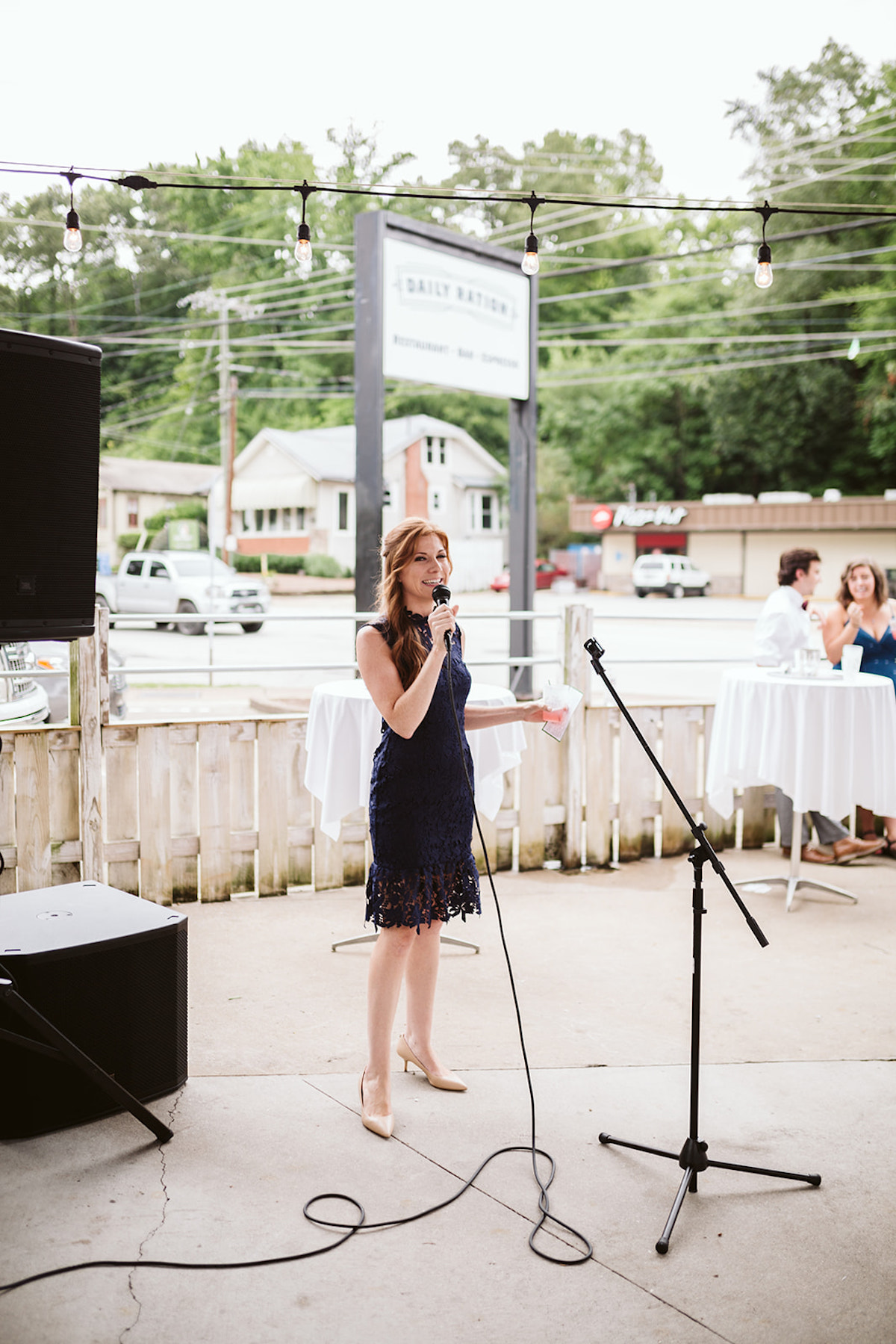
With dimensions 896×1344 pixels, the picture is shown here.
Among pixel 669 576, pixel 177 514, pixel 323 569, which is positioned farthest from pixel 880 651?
pixel 177 514

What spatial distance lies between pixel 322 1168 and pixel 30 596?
64.7 inches

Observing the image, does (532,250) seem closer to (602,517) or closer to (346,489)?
(346,489)

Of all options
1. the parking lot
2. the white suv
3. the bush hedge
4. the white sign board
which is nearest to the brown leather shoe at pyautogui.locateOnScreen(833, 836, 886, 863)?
the parking lot

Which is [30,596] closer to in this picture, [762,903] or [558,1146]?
[558,1146]

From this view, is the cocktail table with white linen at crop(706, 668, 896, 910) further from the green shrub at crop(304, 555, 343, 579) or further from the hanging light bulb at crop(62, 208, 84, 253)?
the green shrub at crop(304, 555, 343, 579)

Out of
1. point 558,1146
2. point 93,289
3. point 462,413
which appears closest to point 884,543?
point 462,413

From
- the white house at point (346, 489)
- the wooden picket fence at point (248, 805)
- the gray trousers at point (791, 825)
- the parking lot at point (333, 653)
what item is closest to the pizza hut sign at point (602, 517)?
the white house at point (346, 489)

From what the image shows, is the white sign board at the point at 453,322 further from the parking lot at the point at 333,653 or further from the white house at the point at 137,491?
the white house at the point at 137,491

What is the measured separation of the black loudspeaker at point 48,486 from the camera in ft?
8.95

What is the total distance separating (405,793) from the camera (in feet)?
10.2

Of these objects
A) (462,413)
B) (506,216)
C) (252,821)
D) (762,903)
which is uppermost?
(506,216)

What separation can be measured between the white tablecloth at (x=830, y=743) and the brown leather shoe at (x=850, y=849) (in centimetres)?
100

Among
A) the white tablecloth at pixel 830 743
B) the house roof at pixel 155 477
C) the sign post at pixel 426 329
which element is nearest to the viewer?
the white tablecloth at pixel 830 743

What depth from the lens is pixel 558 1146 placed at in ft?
9.86
